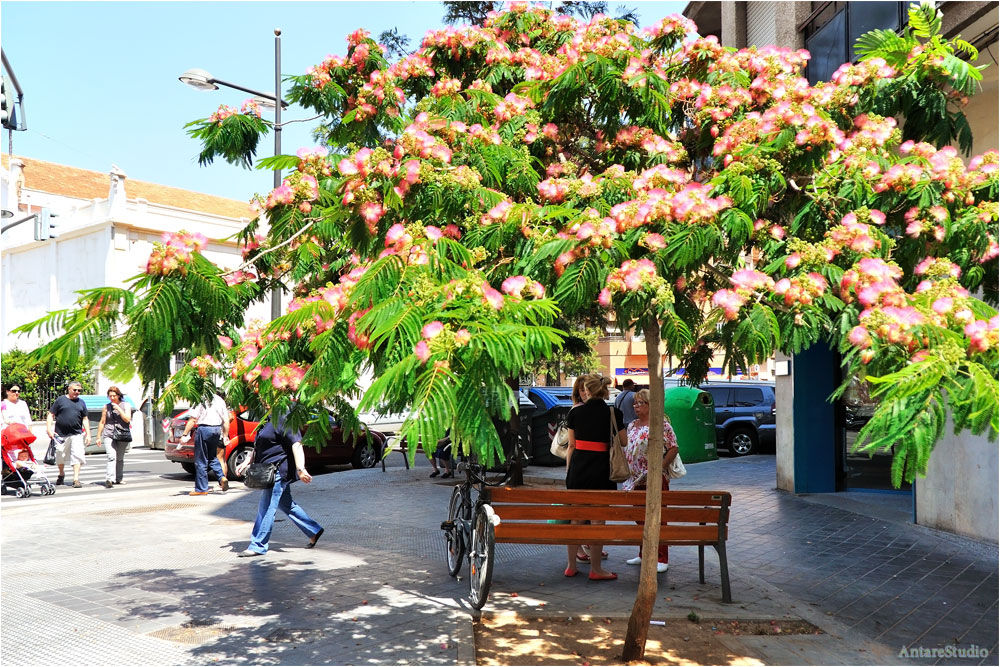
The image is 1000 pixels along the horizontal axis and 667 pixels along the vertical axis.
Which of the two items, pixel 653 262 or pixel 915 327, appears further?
pixel 653 262

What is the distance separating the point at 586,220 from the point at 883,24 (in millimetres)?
7546

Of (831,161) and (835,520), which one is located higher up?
(831,161)

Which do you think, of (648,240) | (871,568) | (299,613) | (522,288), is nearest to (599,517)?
(299,613)

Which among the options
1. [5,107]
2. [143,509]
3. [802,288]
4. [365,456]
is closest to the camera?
[802,288]

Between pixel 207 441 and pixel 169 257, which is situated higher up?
pixel 169 257

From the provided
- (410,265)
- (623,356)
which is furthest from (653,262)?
(623,356)

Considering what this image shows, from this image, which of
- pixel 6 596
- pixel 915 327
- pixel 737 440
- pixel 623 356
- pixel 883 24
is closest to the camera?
pixel 915 327

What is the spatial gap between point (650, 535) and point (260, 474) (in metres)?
4.65

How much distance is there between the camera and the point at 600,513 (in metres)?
6.73

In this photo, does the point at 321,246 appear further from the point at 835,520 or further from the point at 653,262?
the point at 835,520

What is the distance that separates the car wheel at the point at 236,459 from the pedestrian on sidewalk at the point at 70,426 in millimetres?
2679

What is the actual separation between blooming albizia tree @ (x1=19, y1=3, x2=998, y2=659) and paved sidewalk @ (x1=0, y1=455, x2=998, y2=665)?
1.64 metres

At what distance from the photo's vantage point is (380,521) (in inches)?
429

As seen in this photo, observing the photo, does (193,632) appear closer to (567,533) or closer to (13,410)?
(567,533)
